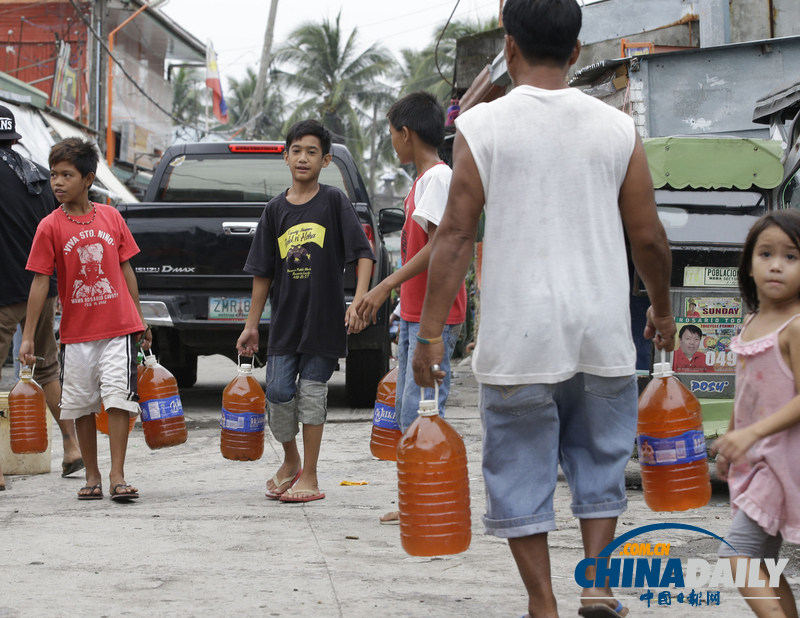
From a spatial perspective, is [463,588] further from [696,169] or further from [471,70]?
[471,70]

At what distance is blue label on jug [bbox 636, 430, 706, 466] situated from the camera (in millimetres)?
3004

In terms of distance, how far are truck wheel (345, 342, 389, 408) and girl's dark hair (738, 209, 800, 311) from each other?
5.34 meters

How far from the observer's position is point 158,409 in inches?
197

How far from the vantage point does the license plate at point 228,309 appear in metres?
7.64

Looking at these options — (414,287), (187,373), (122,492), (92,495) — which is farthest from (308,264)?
(187,373)

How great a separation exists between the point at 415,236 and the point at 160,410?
5.93ft

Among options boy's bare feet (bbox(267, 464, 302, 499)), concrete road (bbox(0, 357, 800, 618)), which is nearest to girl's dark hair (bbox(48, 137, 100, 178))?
concrete road (bbox(0, 357, 800, 618))

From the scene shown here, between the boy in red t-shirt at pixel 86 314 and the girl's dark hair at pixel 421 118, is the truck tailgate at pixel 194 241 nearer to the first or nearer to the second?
the boy in red t-shirt at pixel 86 314

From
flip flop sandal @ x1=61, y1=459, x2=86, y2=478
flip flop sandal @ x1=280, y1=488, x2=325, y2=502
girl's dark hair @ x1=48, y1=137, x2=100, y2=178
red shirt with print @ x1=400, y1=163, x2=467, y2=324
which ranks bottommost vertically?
flip flop sandal @ x1=61, y1=459, x2=86, y2=478

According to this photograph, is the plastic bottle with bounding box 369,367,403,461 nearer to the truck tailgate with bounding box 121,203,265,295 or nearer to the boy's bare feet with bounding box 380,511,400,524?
the boy's bare feet with bounding box 380,511,400,524

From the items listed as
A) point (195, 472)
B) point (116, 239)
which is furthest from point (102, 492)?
point (116, 239)

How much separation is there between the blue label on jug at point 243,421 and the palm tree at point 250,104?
40.6 m

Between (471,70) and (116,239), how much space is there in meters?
11.4

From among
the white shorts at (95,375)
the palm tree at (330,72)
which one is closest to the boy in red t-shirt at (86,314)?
the white shorts at (95,375)
